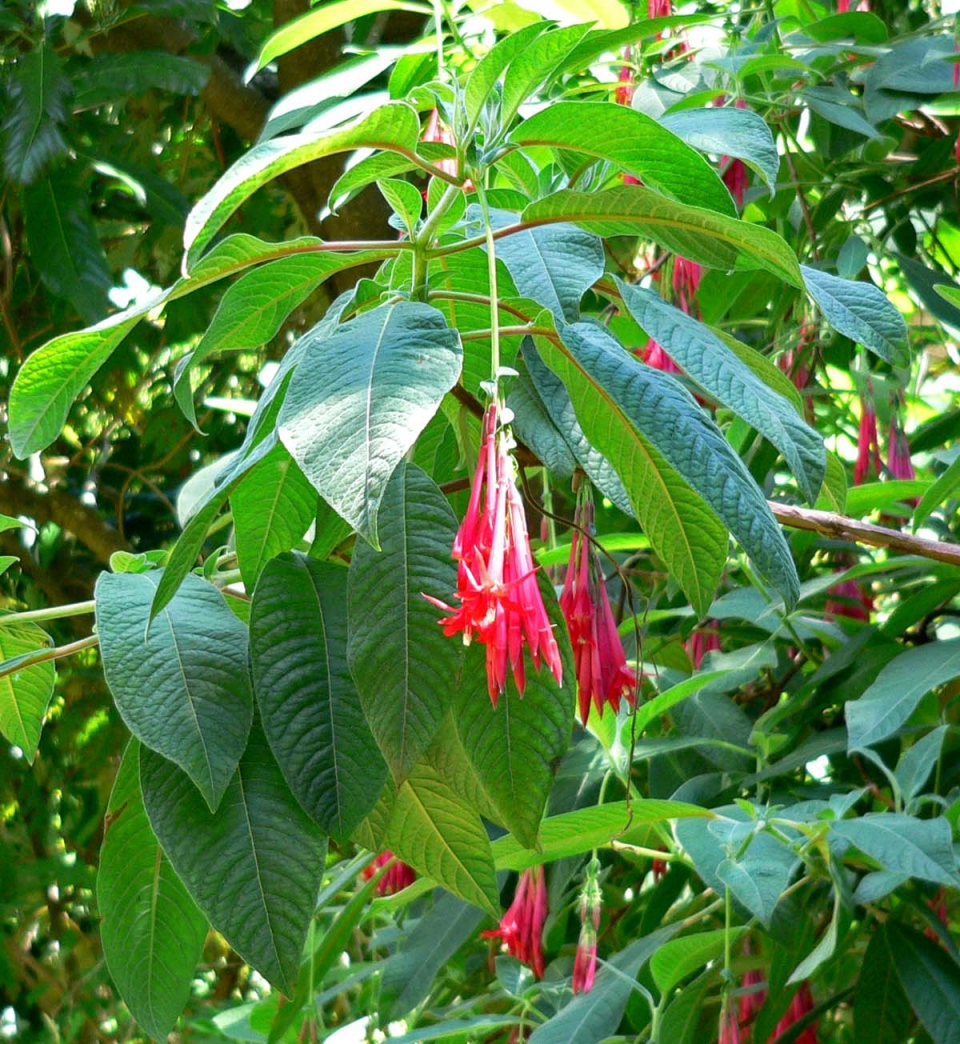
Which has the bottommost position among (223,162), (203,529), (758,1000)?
(758,1000)

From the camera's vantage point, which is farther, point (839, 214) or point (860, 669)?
point (839, 214)

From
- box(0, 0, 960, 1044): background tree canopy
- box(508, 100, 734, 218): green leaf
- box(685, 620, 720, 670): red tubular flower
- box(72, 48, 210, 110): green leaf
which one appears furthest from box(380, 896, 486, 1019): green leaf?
box(72, 48, 210, 110): green leaf

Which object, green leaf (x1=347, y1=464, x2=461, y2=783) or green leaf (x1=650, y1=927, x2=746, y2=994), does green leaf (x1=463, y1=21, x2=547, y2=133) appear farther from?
green leaf (x1=650, y1=927, x2=746, y2=994)

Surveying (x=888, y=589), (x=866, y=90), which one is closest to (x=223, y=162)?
(x=866, y=90)

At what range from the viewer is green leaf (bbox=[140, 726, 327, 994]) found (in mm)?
369

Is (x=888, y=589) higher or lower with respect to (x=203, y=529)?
lower

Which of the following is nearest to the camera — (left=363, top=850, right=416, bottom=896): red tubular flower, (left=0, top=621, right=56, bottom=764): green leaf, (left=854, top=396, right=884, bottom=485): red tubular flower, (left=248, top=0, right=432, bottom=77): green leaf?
(left=0, top=621, right=56, bottom=764): green leaf

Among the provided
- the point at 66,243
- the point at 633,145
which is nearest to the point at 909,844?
the point at 633,145

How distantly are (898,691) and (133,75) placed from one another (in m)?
1.04

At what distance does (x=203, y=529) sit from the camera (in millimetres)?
356

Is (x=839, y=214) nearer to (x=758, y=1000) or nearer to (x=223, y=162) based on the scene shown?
(x=758, y=1000)

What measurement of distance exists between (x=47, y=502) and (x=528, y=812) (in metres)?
1.32

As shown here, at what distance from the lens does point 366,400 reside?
1.07 ft

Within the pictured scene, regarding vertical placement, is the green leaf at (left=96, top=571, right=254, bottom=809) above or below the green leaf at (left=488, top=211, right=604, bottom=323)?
below
